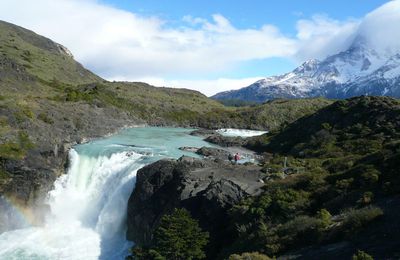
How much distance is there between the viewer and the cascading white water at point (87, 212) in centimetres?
4034

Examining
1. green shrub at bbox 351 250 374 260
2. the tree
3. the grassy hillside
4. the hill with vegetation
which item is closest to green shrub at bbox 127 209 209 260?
the tree

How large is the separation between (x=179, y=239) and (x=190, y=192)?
10075 millimetres

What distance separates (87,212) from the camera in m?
47.1

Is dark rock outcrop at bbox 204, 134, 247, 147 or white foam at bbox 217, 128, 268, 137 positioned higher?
white foam at bbox 217, 128, 268, 137

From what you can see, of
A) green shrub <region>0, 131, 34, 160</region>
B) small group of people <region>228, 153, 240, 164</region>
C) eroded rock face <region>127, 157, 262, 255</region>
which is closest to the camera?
eroded rock face <region>127, 157, 262, 255</region>

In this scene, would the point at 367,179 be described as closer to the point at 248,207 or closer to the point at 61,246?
the point at 248,207

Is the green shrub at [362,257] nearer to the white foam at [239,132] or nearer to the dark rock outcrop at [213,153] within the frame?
the dark rock outcrop at [213,153]

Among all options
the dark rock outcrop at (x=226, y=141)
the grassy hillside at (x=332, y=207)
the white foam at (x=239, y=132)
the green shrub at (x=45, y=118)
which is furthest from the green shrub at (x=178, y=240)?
the white foam at (x=239, y=132)

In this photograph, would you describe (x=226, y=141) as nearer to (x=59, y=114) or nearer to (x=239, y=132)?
(x=239, y=132)

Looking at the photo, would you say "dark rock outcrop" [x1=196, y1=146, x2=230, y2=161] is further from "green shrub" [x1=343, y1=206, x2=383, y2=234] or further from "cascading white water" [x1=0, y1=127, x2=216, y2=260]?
"green shrub" [x1=343, y1=206, x2=383, y2=234]

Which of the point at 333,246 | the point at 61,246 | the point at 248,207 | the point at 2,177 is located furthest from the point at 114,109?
the point at 333,246

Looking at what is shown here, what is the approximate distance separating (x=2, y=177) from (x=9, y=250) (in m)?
10.0

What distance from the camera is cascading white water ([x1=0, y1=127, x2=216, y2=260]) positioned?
132 ft

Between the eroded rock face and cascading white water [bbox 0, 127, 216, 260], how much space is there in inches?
90.3
